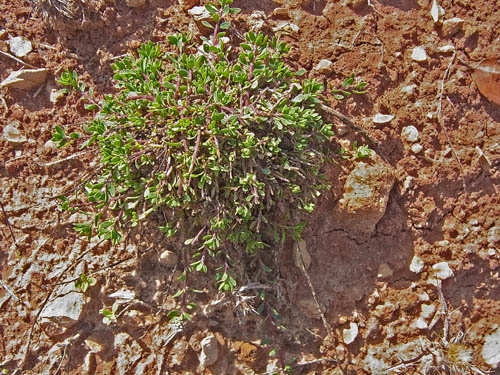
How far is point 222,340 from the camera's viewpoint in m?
2.96

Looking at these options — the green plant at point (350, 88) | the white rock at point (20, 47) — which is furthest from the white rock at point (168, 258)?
the white rock at point (20, 47)

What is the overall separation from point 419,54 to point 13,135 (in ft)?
9.81

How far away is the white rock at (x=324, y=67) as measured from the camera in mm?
3057

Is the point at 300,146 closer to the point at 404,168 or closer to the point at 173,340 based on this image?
the point at 404,168

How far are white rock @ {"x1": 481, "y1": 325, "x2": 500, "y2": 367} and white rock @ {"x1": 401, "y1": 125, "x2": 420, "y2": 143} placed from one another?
146 centimetres

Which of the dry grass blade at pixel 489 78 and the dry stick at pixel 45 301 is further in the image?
the dry grass blade at pixel 489 78

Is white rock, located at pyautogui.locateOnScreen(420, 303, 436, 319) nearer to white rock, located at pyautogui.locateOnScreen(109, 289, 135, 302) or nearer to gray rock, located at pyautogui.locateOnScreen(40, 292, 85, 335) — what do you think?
white rock, located at pyautogui.locateOnScreen(109, 289, 135, 302)

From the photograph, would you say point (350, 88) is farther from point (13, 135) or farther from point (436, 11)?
point (13, 135)

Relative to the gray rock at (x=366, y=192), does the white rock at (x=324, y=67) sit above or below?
above

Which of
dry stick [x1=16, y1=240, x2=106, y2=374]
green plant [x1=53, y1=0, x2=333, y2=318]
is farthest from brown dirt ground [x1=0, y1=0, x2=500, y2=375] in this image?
green plant [x1=53, y1=0, x2=333, y2=318]

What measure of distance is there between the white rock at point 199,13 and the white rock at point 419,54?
4.88 feet

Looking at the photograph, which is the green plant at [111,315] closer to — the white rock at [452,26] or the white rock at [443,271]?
the white rock at [443,271]

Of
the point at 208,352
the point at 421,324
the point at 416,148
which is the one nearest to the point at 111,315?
the point at 208,352

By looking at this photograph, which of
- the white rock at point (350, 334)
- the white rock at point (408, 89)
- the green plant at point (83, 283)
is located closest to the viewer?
the green plant at point (83, 283)
